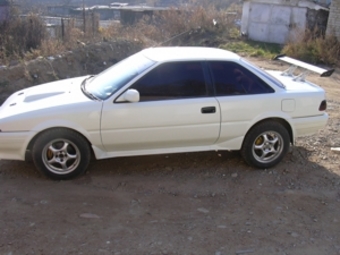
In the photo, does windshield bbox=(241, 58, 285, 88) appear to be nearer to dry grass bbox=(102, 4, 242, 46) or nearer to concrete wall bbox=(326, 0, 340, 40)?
concrete wall bbox=(326, 0, 340, 40)

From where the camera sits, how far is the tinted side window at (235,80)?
4914 millimetres

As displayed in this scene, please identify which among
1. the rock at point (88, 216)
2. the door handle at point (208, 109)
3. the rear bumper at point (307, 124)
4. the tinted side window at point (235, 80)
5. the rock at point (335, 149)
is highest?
the tinted side window at point (235, 80)

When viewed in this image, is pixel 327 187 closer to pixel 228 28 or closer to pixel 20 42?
pixel 20 42

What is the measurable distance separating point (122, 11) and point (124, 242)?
30608 millimetres

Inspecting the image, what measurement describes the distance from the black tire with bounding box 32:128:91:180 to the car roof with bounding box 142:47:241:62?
1.44 metres

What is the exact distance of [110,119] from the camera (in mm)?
4559

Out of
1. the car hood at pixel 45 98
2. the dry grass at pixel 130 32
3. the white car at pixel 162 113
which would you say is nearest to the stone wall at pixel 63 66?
the dry grass at pixel 130 32

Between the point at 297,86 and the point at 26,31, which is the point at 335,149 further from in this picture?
the point at 26,31

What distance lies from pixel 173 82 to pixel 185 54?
0.51m

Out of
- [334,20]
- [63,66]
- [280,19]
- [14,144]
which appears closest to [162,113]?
[14,144]

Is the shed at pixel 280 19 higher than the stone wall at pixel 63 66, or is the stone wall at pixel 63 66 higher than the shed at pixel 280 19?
the shed at pixel 280 19

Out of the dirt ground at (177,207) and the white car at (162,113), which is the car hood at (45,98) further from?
the dirt ground at (177,207)

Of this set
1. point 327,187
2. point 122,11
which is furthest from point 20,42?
point 122,11

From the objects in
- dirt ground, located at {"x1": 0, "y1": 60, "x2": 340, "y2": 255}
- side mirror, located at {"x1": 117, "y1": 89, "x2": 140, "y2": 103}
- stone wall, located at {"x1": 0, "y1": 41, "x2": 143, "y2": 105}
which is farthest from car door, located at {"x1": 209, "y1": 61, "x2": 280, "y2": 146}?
stone wall, located at {"x1": 0, "y1": 41, "x2": 143, "y2": 105}
